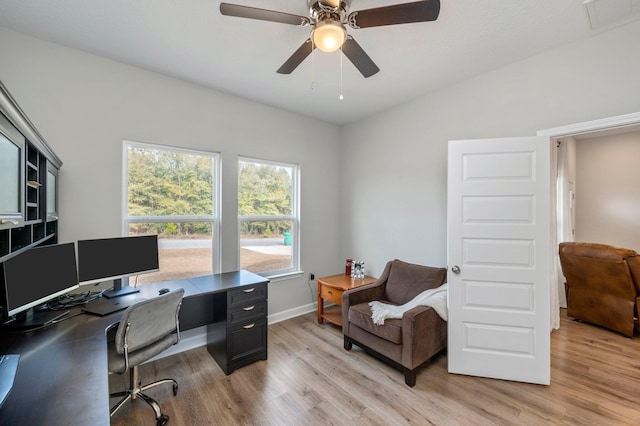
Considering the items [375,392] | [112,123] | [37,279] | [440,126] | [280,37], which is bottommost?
[375,392]

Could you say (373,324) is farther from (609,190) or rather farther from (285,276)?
(609,190)

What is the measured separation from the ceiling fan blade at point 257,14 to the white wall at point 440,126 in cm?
210

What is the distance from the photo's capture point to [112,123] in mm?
2430

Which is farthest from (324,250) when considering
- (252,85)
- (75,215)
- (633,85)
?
(633,85)

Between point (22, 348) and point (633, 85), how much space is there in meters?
4.18

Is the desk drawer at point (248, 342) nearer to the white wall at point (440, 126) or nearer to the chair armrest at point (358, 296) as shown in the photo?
the chair armrest at point (358, 296)

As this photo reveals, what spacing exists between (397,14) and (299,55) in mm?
694

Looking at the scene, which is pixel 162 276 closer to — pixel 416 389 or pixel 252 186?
pixel 252 186

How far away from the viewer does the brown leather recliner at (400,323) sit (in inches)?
85.3

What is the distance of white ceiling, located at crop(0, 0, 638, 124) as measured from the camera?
70.2 inches

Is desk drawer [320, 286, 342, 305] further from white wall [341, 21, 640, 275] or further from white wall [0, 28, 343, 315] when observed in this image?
white wall [341, 21, 640, 275]

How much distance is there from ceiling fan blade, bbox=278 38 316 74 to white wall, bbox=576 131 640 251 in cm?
542

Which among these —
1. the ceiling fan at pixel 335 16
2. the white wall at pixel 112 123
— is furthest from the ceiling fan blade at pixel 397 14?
the white wall at pixel 112 123

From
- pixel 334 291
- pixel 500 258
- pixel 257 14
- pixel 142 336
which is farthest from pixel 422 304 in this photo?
pixel 257 14
